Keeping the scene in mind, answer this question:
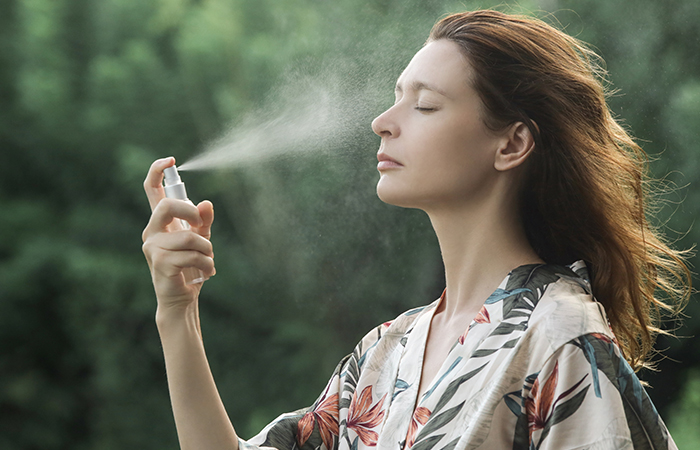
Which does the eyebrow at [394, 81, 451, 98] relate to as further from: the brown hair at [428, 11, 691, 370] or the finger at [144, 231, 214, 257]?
the finger at [144, 231, 214, 257]

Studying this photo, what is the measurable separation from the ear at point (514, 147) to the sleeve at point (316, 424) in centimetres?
35

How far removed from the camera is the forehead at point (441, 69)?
32.2 inches

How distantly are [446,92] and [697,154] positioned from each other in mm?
1461

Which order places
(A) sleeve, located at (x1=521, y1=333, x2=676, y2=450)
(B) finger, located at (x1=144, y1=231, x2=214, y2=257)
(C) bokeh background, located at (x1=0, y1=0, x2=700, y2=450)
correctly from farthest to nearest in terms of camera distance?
(C) bokeh background, located at (x1=0, y1=0, x2=700, y2=450)
(B) finger, located at (x1=144, y1=231, x2=214, y2=257)
(A) sleeve, located at (x1=521, y1=333, x2=676, y2=450)

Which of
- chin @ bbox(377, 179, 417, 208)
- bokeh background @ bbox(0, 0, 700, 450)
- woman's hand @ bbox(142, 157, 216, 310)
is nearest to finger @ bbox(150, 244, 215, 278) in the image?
woman's hand @ bbox(142, 157, 216, 310)


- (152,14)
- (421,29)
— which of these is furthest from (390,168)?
(152,14)

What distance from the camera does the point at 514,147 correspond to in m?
0.83

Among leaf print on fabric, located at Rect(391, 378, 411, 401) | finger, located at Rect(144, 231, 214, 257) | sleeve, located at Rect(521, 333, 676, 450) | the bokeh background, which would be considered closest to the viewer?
sleeve, located at Rect(521, 333, 676, 450)

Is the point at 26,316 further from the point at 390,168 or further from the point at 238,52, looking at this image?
the point at 390,168

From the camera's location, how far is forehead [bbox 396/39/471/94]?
82 cm

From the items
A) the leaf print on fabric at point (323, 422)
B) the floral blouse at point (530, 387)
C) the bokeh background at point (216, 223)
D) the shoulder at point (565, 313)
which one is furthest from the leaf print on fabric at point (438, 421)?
the bokeh background at point (216, 223)

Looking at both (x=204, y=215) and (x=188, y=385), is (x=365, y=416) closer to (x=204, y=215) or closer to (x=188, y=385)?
(x=188, y=385)

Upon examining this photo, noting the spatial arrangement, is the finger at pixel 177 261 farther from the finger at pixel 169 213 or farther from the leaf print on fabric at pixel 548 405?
the leaf print on fabric at pixel 548 405

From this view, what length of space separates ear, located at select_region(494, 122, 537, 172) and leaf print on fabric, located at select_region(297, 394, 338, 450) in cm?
43
